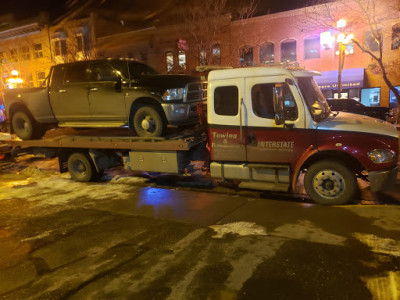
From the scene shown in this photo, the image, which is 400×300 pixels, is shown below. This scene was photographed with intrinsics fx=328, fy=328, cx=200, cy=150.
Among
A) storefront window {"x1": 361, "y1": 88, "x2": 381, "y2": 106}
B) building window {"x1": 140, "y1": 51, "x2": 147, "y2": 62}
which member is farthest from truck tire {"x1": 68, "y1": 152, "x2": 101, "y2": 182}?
building window {"x1": 140, "y1": 51, "x2": 147, "y2": 62}

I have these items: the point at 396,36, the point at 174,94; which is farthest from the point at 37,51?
the point at 174,94

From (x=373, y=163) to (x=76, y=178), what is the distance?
747cm

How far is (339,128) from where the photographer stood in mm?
5777

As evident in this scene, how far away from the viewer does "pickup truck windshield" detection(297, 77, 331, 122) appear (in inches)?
→ 236

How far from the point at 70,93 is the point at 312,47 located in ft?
64.6

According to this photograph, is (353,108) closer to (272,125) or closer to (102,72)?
(272,125)

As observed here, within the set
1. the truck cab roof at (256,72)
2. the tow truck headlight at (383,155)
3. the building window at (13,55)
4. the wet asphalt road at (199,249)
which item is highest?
the building window at (13,55)

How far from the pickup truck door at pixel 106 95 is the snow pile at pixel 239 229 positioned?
382 cm

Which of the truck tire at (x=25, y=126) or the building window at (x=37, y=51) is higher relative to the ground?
the building window at (x=37, y=51)

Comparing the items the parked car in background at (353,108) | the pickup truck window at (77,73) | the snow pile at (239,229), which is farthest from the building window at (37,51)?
the snow pile at (239,229)

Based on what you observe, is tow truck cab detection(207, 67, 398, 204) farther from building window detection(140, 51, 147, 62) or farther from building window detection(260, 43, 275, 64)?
building window detection(140, 51, 147, 62)

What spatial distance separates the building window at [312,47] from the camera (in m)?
23.2

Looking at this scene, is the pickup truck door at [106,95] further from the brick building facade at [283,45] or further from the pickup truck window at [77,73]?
the brick building facade at [283,45]

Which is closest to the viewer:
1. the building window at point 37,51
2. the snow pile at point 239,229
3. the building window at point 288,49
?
the snow pile at point 239,229
